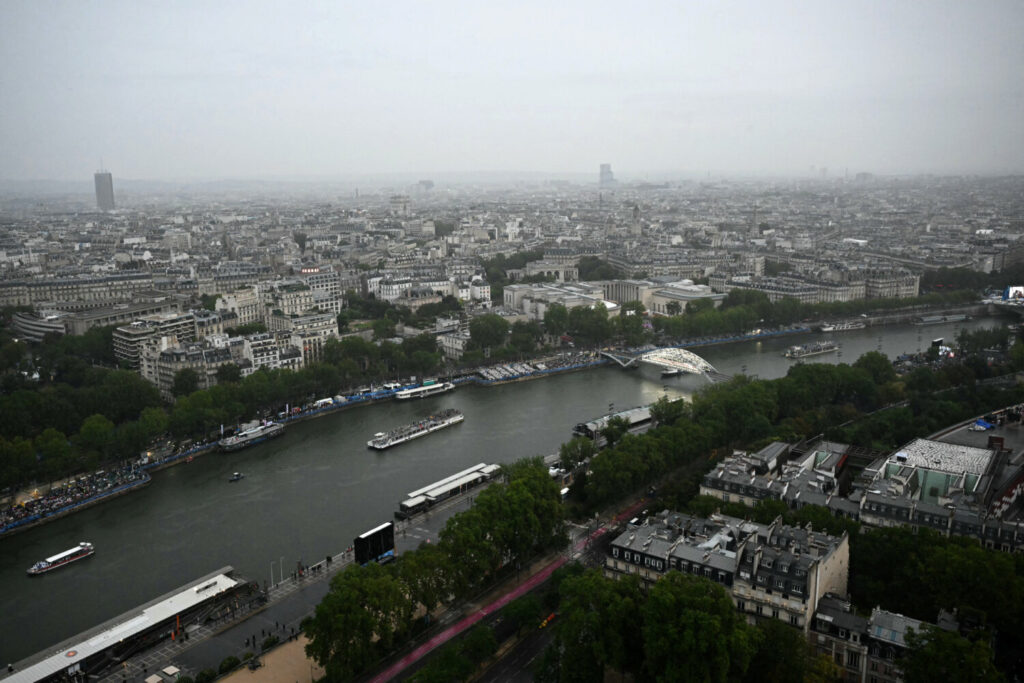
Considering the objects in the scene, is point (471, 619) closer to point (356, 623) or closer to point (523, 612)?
point (523, 612)

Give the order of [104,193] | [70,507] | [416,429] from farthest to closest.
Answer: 1. [104,193]
2. [416,429]
3. [70,507]

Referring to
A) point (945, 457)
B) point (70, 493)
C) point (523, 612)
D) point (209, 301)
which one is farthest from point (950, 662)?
point (209, 301)

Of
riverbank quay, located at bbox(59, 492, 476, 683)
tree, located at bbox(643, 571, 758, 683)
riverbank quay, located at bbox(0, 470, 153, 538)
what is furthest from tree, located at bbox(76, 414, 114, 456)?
tree, located at bbox(643, 571, 758, 683)

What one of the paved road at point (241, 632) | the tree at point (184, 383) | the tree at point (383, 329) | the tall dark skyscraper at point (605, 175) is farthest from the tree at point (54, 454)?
the tall dark skyscraper at point (605, 175)

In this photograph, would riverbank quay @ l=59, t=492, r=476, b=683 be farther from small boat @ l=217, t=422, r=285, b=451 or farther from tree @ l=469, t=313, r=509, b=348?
tree @ l=469, t=313, r=509, b=348

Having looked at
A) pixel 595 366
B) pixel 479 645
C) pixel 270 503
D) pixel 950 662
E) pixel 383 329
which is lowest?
pixel 270 503
